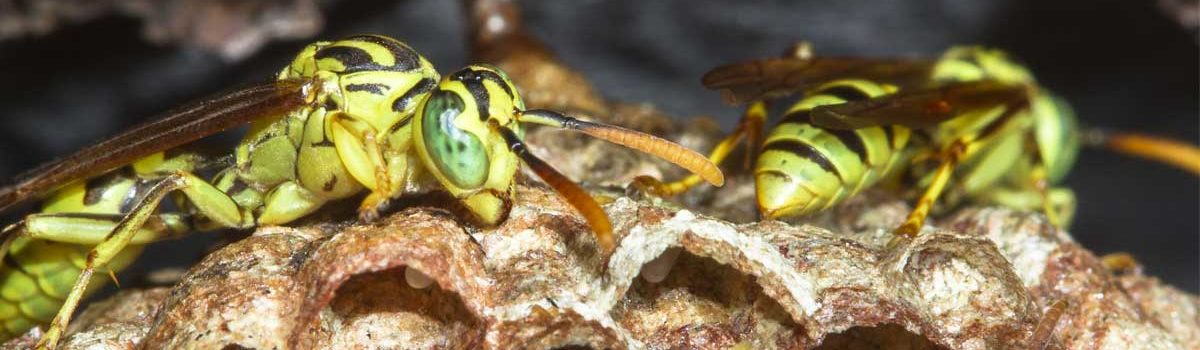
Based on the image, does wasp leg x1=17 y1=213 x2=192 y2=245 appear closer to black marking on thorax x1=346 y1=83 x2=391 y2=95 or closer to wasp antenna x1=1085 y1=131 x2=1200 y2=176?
black marking on thorax x1=346 y1=83 x2=391 y2=95

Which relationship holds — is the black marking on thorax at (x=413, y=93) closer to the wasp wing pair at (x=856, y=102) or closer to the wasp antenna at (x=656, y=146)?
the wasp antenna at (x=656, y=146)

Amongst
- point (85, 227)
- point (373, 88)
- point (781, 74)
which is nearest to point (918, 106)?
point (781, 74)

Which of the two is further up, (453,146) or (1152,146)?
(1152,146)

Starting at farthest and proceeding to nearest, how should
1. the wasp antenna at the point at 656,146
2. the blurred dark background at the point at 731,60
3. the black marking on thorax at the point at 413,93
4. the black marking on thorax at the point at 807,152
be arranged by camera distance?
1. the blurred dark background at the point at 731,60
2. the black marking on thorax at the point at 807,152
3. the black marking on thorax at the point at 413,93
4. the wasp antenna at the point at 656,146

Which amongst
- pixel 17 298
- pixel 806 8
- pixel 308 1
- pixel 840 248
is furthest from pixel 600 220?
pixel 806 8

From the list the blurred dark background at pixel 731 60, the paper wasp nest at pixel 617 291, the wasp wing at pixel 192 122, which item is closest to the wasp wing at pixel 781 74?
the paper wasp nest at pixel 617 291

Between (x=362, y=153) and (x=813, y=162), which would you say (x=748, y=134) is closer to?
(x=813, y=162)
